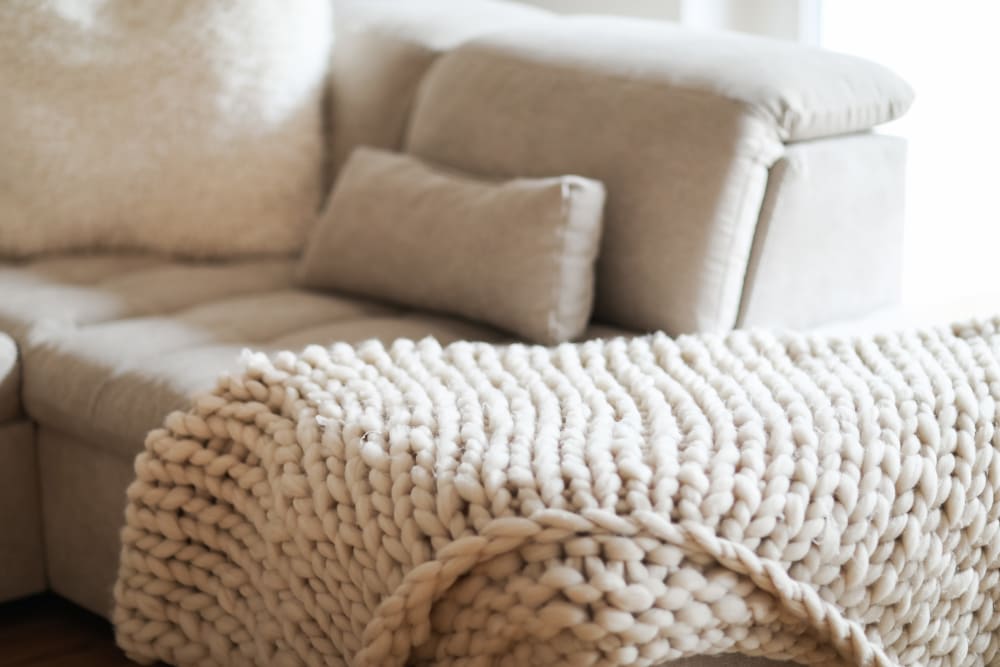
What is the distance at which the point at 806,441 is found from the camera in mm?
1163

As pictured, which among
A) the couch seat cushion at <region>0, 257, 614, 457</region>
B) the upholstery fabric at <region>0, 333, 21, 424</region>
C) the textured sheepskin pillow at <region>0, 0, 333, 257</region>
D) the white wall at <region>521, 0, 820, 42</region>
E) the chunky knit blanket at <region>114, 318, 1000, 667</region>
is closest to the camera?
the chunky knit blanket at <region>114, 318, 1000, 667</region>

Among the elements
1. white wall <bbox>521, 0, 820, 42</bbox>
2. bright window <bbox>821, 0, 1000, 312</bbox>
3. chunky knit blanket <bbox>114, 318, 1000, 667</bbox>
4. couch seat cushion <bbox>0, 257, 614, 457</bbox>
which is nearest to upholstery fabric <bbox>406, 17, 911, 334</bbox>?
couch seat cushion <bbox>0, 257, 614, 457</bbox>

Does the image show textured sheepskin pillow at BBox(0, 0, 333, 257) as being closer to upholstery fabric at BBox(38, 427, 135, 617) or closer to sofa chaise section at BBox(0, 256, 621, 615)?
sofa chaise section at BBox(0, 256, 621, 615)

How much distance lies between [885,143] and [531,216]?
0.53 meters

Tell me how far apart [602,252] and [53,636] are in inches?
37.0

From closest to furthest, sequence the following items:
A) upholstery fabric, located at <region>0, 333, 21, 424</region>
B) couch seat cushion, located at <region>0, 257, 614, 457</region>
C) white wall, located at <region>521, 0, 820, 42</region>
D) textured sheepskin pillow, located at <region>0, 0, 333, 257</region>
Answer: couch seat cushion, located at <region>0, 257, 614, 457</region> < upholstery fabric, located at <region>0, 333, 21, 424</region> < textured sheepskin pillow, located at <region>0, 0, 333, 257</region> < white wall, located at <region>521, 0, 820, 42</region>

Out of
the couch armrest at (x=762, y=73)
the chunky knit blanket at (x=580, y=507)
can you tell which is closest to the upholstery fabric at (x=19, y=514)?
the chunky knit blanket at (x=580, y=507)

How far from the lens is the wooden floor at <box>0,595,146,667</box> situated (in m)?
1.68

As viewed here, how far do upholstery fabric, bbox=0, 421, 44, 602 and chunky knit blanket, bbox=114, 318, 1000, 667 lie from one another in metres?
0.43

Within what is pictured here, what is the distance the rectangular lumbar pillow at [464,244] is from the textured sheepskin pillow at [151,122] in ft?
0.72

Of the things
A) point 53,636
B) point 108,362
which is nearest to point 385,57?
point 108,362

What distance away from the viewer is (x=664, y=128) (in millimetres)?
1697

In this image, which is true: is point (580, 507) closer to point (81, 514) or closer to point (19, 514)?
point (81, 514)

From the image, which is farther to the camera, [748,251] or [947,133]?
[947,133]
